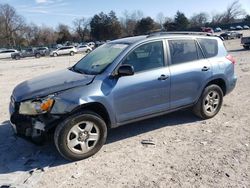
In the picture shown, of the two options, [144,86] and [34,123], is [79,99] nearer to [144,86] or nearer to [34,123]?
[34,123]

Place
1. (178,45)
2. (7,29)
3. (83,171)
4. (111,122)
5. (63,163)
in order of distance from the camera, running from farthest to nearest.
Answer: (7,29) → (178,45) → (111,122) → (63,163) → (83,171)

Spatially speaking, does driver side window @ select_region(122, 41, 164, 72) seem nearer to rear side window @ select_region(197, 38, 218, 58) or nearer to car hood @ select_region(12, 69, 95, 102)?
car hood @ select_region(12, 69, 95, 102)

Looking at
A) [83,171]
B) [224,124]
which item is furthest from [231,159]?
[83,171]

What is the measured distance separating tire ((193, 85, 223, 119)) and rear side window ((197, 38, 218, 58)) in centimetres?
68

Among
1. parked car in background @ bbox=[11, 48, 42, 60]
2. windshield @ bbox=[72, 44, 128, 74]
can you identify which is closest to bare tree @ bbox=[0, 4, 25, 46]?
parked car in background @ bbox=[11, 48, 42, 60]

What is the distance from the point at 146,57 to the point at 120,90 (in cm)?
86

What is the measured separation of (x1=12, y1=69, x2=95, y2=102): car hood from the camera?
14.4ft

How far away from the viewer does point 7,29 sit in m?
92.0

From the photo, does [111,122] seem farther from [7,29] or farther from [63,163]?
[7,29]

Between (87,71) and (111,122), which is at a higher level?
(87,71)

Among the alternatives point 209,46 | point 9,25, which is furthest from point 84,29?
point 209,46

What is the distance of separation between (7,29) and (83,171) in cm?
9753

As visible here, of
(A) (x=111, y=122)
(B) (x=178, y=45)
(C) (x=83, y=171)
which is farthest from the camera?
(B) (x=178, y=45)

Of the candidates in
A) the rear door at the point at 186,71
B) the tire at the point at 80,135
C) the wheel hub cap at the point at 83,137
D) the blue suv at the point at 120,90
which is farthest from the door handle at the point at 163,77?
the wheel hub cap at the point at 83,137
